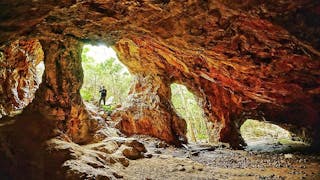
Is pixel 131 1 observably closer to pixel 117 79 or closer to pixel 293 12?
pixel 293 12

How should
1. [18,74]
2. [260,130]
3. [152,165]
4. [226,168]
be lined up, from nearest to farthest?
[152,165], [226,168], [18,74], [260,130]

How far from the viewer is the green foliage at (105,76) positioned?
32062 mm

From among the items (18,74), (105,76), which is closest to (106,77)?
(105,76)

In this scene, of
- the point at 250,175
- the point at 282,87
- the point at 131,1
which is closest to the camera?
the point at 131,1

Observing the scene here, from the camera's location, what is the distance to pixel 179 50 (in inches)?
591

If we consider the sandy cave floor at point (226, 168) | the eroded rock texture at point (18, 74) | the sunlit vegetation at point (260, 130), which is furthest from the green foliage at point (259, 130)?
the eroded rock texture at point (18, 74)

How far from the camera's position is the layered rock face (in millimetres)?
9234

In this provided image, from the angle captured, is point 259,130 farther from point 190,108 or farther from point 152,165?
point 152,165

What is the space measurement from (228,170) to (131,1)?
7157mm

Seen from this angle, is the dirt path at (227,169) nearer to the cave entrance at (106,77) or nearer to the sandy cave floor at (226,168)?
the sandy cave floor at (226,168)

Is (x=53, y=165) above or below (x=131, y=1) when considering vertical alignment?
below

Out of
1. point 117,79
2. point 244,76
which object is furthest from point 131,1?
point 117,79

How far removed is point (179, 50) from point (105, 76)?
21.9 m

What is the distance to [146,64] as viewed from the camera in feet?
71.9
